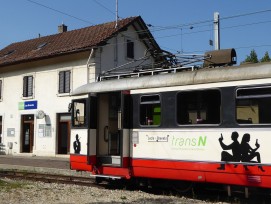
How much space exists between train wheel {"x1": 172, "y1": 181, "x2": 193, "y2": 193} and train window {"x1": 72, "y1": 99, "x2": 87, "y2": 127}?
10.8ft

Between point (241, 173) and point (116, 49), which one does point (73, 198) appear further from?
point (116, 49)

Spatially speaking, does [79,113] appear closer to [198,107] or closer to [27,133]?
[198,107]

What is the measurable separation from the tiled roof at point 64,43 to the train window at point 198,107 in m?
13.2

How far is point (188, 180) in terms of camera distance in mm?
9797

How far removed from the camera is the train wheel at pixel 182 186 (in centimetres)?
1020

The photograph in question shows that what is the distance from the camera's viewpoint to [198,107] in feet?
32.1

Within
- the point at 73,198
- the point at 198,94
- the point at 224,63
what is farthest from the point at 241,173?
the point at 73,198

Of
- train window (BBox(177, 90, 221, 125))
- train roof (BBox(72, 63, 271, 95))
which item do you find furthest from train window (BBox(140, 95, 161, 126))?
train window (BBox(177, 90, 221, 125))

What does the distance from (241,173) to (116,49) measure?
16.8 meters

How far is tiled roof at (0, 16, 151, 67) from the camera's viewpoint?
23844 millimetres

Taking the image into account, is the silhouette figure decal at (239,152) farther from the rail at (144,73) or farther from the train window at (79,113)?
the train window at (79,113)

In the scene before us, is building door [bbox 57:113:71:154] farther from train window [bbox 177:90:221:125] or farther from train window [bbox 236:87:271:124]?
train window [bbox 236:87:271:124]

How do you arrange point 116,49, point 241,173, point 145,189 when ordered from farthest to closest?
point 116,49 → point 145,189 → point 241,173

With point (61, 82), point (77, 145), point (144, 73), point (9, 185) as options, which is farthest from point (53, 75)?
point (144, 73)
